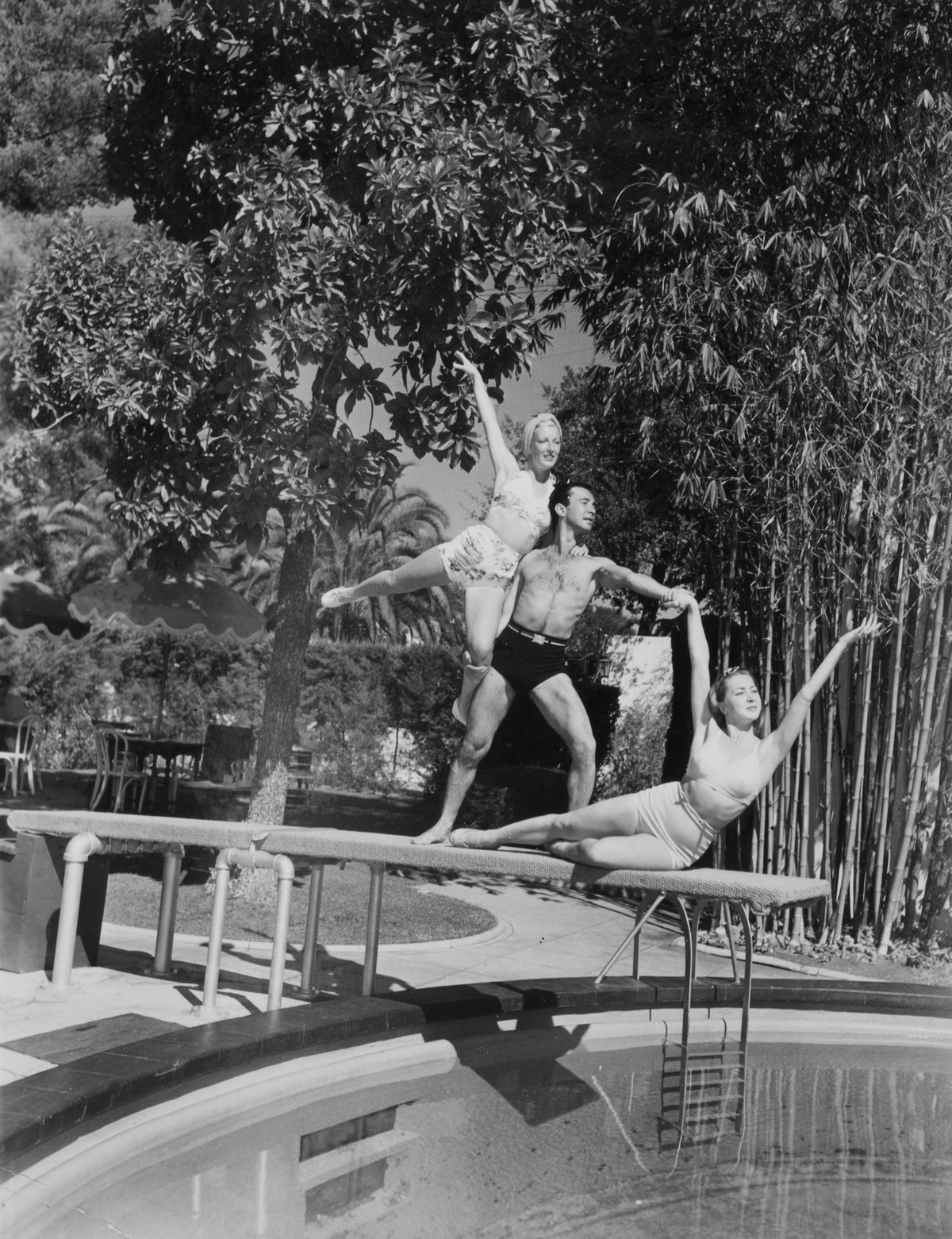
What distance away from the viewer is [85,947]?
5.19 metres

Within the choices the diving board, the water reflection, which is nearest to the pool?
the water reflection

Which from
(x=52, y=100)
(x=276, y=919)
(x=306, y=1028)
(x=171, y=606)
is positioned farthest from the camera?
(x=171, y=606)

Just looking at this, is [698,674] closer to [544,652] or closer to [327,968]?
[544,652]

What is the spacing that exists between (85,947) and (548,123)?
4703 millimetres

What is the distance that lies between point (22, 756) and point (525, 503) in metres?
8.62

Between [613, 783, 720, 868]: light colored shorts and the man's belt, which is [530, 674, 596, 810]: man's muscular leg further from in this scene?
[613, 783, 720, 868]: light colored shorts

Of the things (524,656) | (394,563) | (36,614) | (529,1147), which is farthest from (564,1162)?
(394,563)

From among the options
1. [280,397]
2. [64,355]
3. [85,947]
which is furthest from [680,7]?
[85,947]

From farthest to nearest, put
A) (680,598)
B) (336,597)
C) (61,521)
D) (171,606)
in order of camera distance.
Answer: (61,521), (171,606), (336,597), (680,598)

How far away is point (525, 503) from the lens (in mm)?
3777

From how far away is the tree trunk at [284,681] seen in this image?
729cm

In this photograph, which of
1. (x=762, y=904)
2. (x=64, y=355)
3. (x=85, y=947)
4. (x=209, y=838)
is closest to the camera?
(x=762, y=904)

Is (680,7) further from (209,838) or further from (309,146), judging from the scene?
(209,838)

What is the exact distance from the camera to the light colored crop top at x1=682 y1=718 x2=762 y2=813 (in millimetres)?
3291
